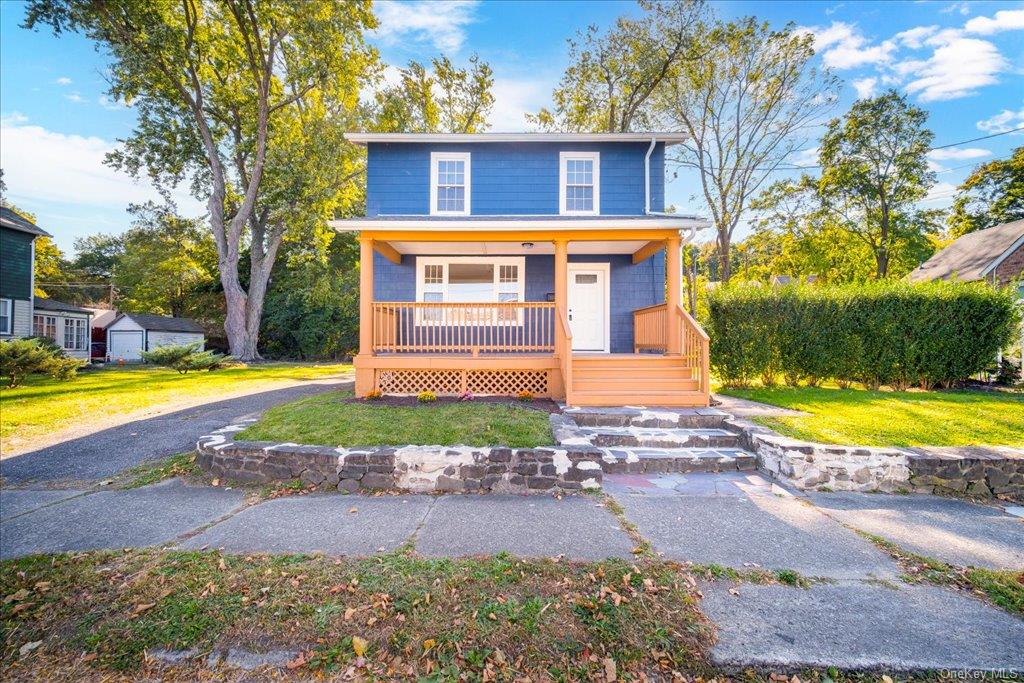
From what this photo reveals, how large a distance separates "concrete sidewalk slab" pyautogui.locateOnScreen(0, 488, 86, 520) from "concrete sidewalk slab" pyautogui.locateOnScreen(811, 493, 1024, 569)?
312 inches

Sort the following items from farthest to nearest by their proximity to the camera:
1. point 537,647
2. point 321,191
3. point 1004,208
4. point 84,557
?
point 1004,208
point 321,191
point 84,557
point 537,647

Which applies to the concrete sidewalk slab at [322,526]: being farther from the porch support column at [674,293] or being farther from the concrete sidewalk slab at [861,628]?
the porch support column at [674,293]

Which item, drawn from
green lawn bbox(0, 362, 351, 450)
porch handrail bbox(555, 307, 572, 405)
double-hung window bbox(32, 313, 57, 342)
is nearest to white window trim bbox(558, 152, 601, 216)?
porch handrail bbox(555, 307, 572, 405)

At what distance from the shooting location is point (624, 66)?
18.0 metres

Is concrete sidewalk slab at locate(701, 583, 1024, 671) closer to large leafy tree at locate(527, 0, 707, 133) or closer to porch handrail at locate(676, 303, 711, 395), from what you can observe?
porch handrail at locate(676, 303, 711, 395)

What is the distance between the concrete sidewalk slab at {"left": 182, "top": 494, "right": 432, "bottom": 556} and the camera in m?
3.28

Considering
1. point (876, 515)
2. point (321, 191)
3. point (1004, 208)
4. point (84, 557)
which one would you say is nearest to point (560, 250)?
point (876, 515)

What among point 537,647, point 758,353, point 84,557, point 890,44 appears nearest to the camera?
point 537,647

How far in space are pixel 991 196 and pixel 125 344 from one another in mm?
50711

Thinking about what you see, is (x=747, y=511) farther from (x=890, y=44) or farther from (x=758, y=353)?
(x=890, y=44)

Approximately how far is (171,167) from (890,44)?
3081 cm

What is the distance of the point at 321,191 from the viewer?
18.8 metres

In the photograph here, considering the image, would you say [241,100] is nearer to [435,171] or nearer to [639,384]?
[435,171]

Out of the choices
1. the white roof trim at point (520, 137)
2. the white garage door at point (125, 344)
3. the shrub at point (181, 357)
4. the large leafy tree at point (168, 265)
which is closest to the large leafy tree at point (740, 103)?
the white roof trim at point (520, 137)
